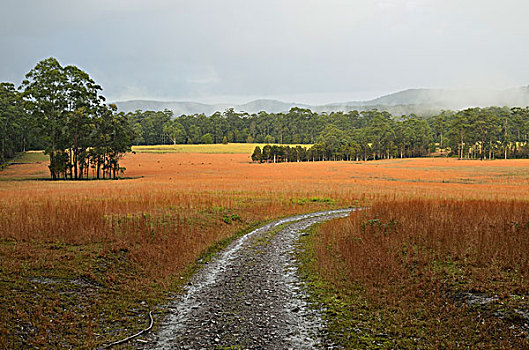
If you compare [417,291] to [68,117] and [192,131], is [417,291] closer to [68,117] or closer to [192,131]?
[68,117]

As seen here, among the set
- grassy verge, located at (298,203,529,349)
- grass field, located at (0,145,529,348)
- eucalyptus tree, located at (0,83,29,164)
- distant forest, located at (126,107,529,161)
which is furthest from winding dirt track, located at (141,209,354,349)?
distant forest, located at (126,107,529,161)

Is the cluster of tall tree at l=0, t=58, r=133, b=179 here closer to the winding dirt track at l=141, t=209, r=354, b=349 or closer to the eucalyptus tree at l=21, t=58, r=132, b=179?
the eucalyptus tree at l=21, t=58, r=132, b=179

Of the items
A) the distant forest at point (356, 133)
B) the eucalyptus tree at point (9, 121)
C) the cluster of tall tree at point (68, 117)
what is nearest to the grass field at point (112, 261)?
the cluster of tall tree at point (68, 117)

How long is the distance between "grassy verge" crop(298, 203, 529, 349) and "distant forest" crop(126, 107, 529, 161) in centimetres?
9747

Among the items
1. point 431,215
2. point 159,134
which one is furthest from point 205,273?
point 159,134

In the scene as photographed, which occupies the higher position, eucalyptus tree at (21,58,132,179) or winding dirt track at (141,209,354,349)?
eucalyptus tree at (21,58,132,179)

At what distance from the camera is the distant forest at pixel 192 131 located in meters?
49.2

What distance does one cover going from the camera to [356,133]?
15112cm

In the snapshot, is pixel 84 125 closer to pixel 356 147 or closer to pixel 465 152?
pixel 356 147

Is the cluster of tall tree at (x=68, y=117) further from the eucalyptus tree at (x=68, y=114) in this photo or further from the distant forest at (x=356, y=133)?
the distant forest at (x=356, y=133)

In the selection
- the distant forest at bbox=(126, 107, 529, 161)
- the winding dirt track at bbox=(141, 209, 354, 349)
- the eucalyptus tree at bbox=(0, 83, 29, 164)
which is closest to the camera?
the winding dirt track at bbox=(141, 209, 354, 349)

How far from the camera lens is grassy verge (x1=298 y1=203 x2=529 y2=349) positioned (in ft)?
20.0

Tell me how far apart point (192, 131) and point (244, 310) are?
164787 millimetres

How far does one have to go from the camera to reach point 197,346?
20.0 feet
